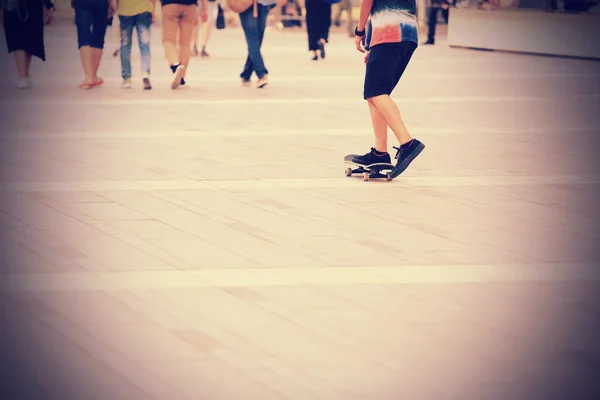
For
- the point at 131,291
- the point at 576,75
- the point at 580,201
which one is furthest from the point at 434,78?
the point at 131,291

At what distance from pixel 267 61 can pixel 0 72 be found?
478 cm

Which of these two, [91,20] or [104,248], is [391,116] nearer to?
[104,248]

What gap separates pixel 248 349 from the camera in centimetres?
471

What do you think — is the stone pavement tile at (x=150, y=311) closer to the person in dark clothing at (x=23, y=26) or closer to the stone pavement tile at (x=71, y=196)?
the stone pavement tile at (x=71, y=196)

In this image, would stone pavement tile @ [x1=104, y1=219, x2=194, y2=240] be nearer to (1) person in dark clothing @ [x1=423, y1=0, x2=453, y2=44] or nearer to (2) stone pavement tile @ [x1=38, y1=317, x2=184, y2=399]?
(2) stone pavement tile @ [x1=38, y1=317, x2=184, y2=399]

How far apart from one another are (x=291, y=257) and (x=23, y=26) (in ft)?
29.6

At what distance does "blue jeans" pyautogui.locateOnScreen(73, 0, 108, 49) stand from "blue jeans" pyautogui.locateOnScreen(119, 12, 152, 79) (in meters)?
0.28

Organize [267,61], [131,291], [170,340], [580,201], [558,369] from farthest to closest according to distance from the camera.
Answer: [267,61], [580,201], [131,291], [170,340], [558,369]

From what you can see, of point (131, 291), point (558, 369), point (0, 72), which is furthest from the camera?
point (0, 72)

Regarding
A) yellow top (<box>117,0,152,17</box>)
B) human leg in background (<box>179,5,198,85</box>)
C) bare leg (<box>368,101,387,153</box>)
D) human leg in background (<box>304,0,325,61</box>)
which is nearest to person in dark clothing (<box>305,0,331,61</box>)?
human leg in background (<box>304,0,325,61</box>)

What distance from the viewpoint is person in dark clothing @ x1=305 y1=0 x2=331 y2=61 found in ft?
66.7

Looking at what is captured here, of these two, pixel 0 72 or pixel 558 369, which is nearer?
pixel 558 369

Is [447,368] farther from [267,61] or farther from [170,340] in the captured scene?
[267,61]

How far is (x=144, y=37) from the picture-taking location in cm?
1486
